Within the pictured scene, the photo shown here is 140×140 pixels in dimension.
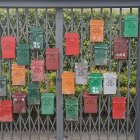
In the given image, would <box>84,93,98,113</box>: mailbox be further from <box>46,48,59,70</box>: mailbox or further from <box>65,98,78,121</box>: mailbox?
<box>46,48,59,70</box>: mailbox

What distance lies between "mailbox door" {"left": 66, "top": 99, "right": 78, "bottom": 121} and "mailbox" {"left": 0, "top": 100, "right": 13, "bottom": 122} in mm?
717

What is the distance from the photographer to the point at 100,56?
4539mm

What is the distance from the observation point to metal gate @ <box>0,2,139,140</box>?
15.0 feet

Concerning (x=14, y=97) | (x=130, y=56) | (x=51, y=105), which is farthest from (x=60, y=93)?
(x=130, y=56)

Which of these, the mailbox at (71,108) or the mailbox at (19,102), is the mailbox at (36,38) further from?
the mailbox at (71,108)

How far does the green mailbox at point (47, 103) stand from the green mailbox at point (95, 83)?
1.64 ft

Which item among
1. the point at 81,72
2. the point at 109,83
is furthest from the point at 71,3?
the point at 109,83

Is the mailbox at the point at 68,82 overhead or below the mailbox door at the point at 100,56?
below

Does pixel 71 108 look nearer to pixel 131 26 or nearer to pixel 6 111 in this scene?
pixel 6 111

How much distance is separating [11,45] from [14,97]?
0.65 meters

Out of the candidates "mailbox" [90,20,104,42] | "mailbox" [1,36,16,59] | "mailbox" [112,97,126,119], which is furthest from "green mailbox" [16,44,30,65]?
"mailbox" [112,97,126,119]

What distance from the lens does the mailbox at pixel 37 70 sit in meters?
4.56

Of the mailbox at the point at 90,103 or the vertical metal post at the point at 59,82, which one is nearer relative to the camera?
the vertical metal post at the point at 59,82

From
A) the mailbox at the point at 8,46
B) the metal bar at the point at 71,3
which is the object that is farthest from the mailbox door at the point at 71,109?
the metal bar at the point at 71,3
